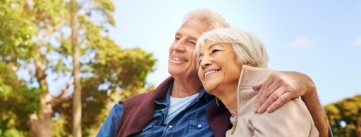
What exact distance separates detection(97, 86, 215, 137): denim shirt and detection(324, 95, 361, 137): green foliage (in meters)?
9.06

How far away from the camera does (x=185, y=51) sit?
196 centimetres

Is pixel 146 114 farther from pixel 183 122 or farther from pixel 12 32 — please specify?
pixel 12 32

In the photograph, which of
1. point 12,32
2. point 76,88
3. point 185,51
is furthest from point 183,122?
point 76,88

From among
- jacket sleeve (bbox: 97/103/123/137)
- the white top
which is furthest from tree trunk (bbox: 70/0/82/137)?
the white top

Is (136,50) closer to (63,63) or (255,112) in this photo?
(63,63)

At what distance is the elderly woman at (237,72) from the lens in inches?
54.3

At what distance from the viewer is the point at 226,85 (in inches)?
61.4

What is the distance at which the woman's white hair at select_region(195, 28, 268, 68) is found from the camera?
1539 mm

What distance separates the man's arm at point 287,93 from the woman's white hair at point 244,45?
16 cm

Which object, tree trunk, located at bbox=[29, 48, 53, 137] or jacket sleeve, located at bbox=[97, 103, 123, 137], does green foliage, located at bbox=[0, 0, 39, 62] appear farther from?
jacket sleeve, located at bbox=[97, 103, 123, 137]

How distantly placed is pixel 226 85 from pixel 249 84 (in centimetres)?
13

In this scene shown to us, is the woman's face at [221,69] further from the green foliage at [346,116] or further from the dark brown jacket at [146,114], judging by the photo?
the green foliage at [346,116]

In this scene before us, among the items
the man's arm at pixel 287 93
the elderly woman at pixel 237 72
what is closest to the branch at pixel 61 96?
the elderly woman at pixel 237 72

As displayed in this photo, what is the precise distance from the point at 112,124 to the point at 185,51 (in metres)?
0.39
